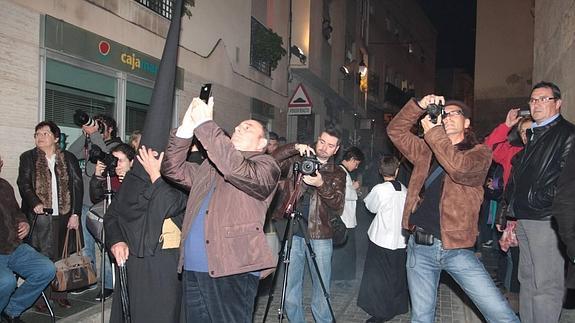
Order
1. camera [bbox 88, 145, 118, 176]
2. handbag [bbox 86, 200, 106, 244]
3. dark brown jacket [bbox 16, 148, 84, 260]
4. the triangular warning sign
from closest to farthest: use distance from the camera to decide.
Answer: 1. camera [bbox 88, 145, 118, 176]
2. handbag [bbox 86, 200, 106, 244]
3. dark brown jacket [bbox 16, 148, 84, 260]
4. the triangular warning sign

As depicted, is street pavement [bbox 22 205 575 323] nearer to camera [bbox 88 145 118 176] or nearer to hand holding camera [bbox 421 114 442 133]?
camera [bbox 88 145 118 176]

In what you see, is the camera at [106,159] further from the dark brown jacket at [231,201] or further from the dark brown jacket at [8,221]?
the dark brown jacket at [231,201]

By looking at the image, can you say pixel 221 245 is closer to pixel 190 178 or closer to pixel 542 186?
pixel 190 178

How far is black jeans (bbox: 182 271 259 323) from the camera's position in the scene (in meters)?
3.03

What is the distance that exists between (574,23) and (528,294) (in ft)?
14.1

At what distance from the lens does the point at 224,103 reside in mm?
11453

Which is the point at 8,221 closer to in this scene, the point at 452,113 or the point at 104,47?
the point at 104,47

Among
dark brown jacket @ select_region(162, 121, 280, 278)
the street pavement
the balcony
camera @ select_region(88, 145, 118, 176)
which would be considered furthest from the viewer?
the balcony

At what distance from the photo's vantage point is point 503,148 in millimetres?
6234

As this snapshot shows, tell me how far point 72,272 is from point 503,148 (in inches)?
211

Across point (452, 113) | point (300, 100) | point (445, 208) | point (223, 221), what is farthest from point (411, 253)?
point (300, 100)

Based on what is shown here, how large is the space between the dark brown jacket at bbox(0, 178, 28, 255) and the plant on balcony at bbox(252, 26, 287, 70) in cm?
964

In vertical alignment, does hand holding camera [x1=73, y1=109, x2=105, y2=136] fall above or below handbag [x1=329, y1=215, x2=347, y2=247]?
above

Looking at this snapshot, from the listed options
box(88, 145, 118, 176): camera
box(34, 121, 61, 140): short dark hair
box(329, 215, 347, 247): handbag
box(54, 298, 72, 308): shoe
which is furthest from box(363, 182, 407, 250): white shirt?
box(34, 121, 61, 140): short dark hair
